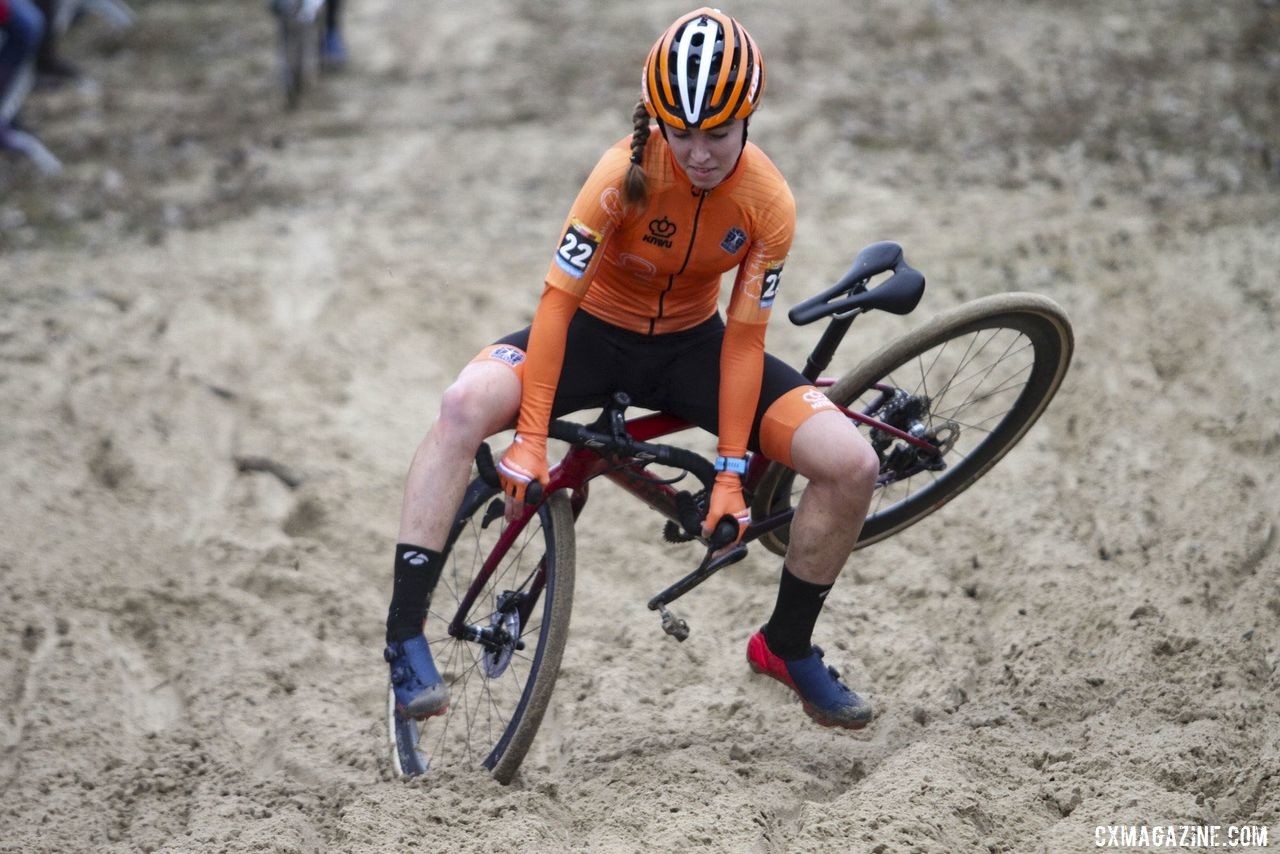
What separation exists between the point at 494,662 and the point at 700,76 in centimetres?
186

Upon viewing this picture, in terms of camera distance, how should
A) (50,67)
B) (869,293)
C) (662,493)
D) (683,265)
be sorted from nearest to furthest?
(683,265) < (869,293) < (662,493) < (50,67)

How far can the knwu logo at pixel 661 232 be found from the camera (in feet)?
11.2

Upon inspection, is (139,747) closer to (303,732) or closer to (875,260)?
(303,732)

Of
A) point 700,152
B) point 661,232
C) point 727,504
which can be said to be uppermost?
point 700,152

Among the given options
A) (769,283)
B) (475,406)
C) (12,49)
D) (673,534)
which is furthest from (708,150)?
(12,49)

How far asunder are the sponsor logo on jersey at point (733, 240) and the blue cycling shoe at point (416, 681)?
1.41m

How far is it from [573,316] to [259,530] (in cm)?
213

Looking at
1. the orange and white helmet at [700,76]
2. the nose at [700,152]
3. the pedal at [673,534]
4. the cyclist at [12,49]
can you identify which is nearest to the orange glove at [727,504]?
the pedal at [673,534]

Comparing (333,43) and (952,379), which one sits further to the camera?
(333,43)

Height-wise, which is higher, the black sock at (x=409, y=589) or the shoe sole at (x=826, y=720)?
the black sock at (x=409, y=589)

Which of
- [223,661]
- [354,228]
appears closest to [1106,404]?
[223,661]

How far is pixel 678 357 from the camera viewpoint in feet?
12.0

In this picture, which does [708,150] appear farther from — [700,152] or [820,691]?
[820,691]

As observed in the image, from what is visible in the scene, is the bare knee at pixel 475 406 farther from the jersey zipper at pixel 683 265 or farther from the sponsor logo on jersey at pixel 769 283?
the sponsor logo on jersey at pixel 769 283
